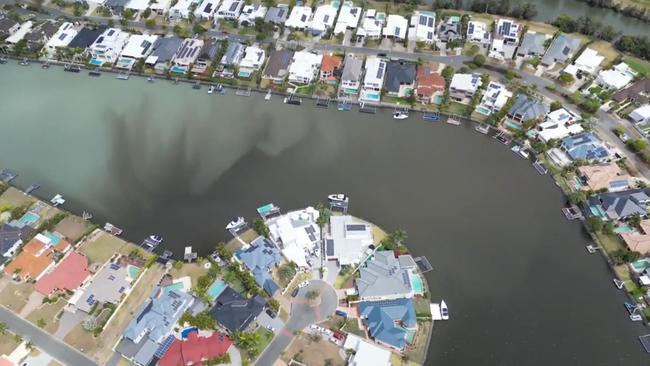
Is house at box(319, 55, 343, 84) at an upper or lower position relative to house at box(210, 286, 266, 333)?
upper

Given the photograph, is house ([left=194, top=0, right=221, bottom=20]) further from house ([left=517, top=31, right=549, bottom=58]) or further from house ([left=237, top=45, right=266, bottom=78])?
house ([left=517, top=31, right=549, bottom=58])

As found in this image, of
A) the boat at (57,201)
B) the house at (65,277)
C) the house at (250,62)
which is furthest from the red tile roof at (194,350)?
the house at (250,62)

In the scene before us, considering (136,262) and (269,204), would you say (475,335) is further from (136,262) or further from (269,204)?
(136,262)

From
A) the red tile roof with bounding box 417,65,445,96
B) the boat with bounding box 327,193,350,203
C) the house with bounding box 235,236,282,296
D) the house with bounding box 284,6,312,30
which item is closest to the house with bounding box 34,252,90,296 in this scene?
the house with bounding box 235,236,282,296

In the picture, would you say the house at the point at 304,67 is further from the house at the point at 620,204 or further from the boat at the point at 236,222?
the house at the point at 620,204

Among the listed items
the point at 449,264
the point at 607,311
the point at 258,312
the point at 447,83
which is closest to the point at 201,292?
the point at 258,312

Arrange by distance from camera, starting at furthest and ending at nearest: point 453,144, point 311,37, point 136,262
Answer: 1. point 311,37
2. point 453,144
3. point 136,262

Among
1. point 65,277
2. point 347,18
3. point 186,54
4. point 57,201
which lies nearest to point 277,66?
point 186,54
